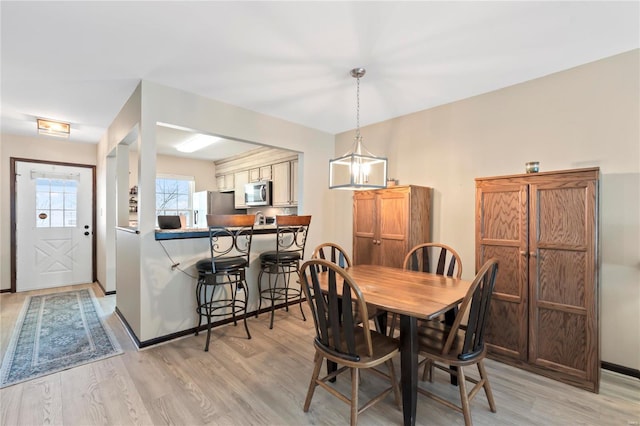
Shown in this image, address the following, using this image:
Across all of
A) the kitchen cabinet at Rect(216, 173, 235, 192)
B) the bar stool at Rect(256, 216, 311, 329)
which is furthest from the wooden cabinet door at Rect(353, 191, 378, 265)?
the kitchen cabinet at Rect(216, 173, 235, 192)

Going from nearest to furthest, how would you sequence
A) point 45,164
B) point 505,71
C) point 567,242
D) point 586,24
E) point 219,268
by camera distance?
point 586,24, point 567,242, point 505,71, point 219,268, point 45,164

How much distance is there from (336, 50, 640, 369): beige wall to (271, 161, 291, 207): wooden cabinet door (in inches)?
75.8

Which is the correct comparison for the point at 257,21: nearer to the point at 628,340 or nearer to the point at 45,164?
the point at 628,340

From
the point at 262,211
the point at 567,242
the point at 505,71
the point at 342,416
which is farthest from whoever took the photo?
the point at 262,211

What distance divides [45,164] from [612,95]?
22.9 ft

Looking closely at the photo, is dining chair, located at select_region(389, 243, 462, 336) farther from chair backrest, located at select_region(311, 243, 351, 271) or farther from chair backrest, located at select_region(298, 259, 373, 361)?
chair backrest, located at select_region(298, 259, 373, 361)

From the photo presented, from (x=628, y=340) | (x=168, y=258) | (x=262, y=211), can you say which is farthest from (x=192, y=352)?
(x=628, y=340)

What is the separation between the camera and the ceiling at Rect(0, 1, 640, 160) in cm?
180

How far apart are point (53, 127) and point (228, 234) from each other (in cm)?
300

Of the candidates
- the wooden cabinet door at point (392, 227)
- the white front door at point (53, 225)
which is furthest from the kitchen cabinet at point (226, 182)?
the wooden cabinet door at point (392, 227)

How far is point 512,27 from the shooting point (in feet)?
6.43

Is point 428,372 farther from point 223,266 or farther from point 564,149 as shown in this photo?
point 564,149

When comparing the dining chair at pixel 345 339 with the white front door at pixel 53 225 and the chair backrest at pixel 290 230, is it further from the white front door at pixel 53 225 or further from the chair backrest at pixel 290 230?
the white front door at pixel 53 225

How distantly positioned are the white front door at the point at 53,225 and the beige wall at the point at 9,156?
0.11m
